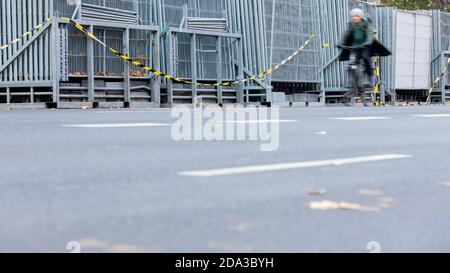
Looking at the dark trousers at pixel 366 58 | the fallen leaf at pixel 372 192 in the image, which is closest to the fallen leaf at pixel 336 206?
the fallen leaf at pixel 372 192

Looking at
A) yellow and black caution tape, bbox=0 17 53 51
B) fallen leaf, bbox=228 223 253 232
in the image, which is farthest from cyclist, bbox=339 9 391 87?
fallen leaf, bbox=228 223 253 232

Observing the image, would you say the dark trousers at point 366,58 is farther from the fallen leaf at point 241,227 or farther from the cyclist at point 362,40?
the fallen leaf at point 241,227

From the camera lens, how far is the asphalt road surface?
10.9 ft

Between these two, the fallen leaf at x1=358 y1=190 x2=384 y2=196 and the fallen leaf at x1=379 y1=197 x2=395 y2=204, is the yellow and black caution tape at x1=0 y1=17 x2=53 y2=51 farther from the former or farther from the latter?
the fallen leaf at x1=379 y1=197 x2=395 y2=204

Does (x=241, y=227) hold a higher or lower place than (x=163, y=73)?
lower

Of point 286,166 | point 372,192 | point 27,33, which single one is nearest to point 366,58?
point 27,33

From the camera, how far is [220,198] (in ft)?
14.1

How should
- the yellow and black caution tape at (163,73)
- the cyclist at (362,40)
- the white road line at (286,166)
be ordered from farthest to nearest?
1. the yellow and black caution tape at (163,73)
2. the cyclist at (362,40)
3. the white road line at (286,166)

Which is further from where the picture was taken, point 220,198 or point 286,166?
point 286,166

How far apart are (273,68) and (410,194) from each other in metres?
25.4

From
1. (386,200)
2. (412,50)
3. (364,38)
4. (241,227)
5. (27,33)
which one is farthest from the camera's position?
(412,50)

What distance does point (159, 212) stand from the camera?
151 inches

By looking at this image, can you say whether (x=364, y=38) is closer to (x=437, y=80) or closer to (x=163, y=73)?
(x=163, y=73)

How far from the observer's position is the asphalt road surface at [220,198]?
3.31 meters
